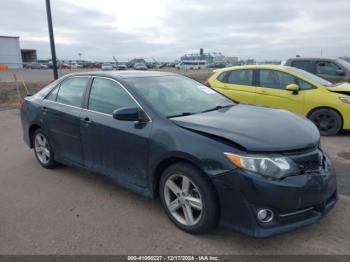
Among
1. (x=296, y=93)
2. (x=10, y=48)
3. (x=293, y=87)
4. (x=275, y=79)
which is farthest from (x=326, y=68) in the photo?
(x=10, y=48)

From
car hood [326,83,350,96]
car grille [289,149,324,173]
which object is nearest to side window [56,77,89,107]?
car grille [289,149,324,173]

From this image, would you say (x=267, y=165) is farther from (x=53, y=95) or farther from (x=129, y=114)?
(x=53, y=95)

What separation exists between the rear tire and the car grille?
14.2ft

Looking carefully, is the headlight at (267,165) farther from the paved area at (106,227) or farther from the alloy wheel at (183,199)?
the paved area at (106,227)

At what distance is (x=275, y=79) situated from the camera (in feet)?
25.1

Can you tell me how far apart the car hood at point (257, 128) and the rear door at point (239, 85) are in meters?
4.09

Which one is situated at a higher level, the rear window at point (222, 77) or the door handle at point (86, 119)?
the rear window at point (222, 77)

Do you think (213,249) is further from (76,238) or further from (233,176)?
(76,238)

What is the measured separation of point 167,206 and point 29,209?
1.67 m

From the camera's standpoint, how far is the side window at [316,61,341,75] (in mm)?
9406

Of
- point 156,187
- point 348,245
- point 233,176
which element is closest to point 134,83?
point 156,187

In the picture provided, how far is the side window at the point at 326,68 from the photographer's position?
9.41 m

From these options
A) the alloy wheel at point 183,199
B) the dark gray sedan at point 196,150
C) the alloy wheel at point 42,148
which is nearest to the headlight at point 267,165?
the dark gray sedan at point 196,150

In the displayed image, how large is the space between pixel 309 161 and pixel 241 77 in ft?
17.6
